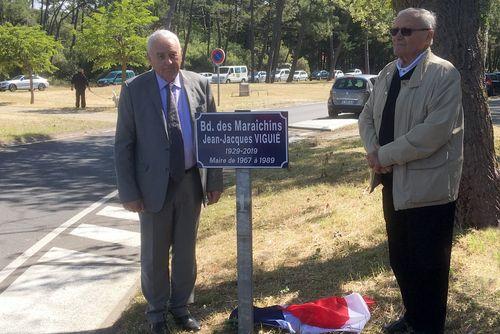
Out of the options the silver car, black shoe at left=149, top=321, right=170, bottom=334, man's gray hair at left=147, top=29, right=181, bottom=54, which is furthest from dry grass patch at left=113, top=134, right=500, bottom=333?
the silver car

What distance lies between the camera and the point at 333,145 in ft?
44.6

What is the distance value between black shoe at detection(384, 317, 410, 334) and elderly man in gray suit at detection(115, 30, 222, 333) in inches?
51.0

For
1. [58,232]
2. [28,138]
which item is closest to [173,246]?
[58,232]

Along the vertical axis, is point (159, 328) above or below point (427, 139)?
below

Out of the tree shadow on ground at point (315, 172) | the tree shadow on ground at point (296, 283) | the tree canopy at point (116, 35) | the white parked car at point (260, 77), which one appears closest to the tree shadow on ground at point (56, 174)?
the tree shadow on ground at point (315, 172)

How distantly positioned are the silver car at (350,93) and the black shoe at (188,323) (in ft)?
58.6

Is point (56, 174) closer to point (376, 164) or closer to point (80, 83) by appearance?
point (376, 164)

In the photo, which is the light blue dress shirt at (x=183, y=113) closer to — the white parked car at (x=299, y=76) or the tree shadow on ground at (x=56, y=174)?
the tree shadow on ground at (x=56, y=174)

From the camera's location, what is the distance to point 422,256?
3531 mm

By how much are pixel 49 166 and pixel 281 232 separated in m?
7.62

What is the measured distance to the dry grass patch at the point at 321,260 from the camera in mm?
4211

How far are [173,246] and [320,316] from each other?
43.4 inches

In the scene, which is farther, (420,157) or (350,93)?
(350,93)

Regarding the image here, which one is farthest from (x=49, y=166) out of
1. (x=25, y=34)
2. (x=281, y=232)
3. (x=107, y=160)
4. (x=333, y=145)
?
(x=25, y=34)
